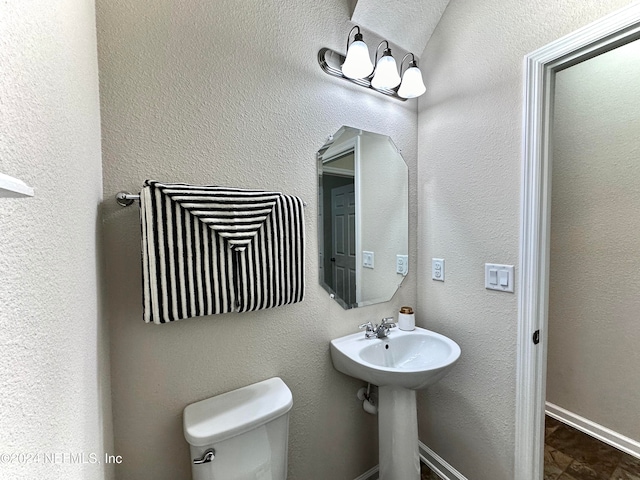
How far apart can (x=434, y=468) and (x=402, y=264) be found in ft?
3.68

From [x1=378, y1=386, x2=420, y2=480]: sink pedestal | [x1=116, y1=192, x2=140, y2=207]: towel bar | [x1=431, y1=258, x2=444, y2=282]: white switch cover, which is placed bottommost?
[x1=378, y1=386, x2=420, y2=480]: sink pedestal

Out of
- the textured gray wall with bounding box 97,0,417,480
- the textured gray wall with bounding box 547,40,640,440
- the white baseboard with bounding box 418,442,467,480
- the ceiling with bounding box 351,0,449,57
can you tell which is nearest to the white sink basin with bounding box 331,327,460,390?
the textured gray wall with bounding box 97,0,417,480

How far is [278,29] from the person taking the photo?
44.4 inches

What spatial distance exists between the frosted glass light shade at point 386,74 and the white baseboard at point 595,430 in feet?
7.85

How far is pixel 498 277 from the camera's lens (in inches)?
47.4

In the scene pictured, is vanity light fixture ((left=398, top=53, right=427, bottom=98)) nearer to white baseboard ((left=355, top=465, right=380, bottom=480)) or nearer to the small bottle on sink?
the small bottle on sink

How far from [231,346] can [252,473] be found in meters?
0.42

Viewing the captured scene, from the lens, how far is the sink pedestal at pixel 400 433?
120 cm

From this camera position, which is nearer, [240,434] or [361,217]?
[240,434]

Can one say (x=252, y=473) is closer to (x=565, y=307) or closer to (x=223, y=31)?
(x=223, y=31)

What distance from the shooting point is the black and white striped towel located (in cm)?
80

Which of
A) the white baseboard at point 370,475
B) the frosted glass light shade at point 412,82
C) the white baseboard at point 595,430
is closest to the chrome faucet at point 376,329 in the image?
the white baseboard at point 370,475

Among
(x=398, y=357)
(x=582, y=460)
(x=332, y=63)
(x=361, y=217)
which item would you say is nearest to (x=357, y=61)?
(x=332, y=63)

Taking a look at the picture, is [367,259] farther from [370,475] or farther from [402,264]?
[370,475]
